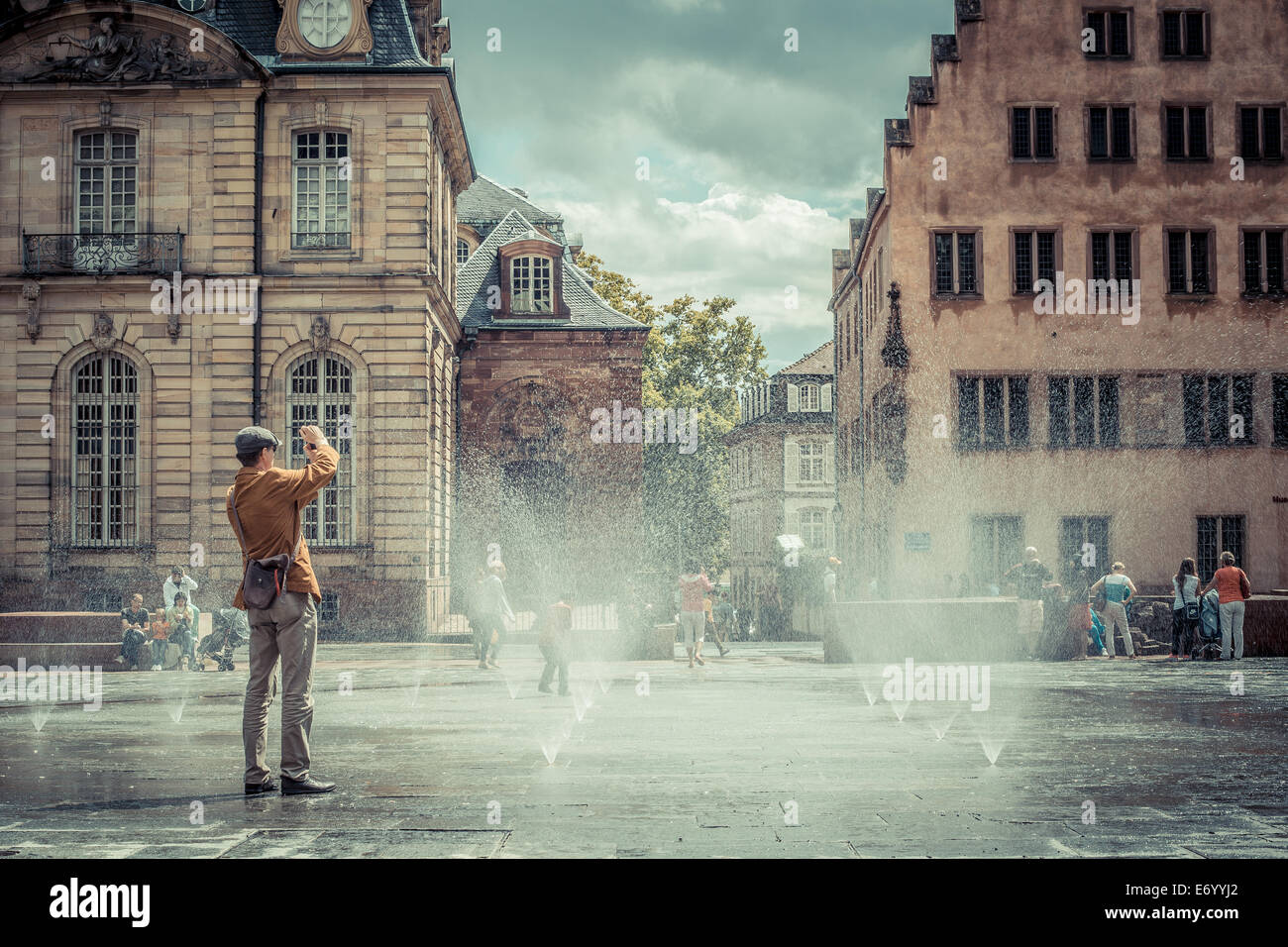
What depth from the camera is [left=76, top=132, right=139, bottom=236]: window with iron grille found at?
30.1 m

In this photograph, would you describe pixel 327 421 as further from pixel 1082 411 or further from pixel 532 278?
pixel 1082 411

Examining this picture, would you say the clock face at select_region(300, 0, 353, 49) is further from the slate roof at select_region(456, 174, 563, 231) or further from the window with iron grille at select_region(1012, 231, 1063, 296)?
the slate roof at select_region(456, 174, 563, 231)

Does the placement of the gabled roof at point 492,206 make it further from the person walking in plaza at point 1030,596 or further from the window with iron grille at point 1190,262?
the person walking in plaza at point 1030,596

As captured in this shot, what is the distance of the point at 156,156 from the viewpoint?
98.2 feet

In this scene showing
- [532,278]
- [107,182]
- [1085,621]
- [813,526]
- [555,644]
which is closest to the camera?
[555,644]

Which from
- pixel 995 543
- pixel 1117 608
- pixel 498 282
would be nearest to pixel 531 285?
pixel 498 282

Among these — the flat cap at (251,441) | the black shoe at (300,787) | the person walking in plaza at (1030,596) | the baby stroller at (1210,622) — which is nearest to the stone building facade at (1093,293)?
the person walking in plaza at (1030,596)

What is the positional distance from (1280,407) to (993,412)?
276 inches

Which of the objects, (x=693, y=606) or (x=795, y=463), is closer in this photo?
(x=693, y=606)

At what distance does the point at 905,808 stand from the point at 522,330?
35.9 m

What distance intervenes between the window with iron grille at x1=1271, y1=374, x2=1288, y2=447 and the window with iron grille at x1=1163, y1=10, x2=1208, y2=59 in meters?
8.09

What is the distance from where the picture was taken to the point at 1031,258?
3378 cm
